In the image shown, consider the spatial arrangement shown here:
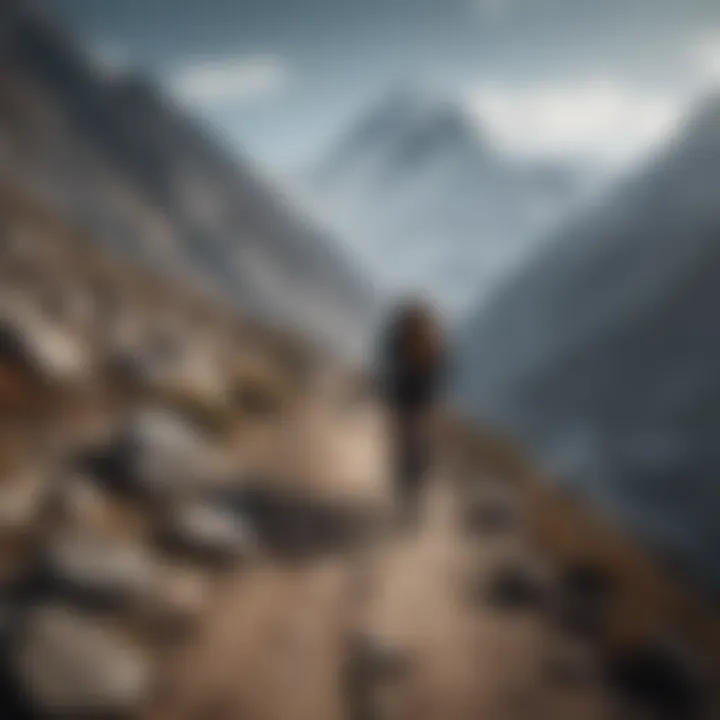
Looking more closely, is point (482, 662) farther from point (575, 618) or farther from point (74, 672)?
point (74, 672)

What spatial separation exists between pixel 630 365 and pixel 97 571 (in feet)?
457

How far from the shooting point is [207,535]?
9.83 meters

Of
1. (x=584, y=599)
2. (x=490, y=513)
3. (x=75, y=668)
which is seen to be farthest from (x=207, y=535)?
(x=490, y=513)

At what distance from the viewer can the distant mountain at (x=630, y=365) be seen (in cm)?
10125

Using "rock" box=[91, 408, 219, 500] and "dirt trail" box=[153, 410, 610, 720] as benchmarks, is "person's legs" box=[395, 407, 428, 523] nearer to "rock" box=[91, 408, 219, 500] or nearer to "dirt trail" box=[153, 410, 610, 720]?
"dirt trail" box=[153, 410, 610, 720]

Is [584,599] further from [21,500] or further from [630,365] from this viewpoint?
[630,365]

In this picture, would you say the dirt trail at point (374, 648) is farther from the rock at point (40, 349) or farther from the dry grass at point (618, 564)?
the rock at point (40, 349)

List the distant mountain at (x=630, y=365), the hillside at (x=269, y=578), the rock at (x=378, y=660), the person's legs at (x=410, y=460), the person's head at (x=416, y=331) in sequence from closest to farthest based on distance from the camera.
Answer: the hillside at (x=269, y=578)
the rock at (x=378, y=660)
the person's head at (x=416, y=331)
the person's legs at (x=410, y=460)
the distant mountain at (x=630, y=365)

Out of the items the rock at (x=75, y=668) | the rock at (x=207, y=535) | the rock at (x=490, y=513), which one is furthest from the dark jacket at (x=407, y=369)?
the rock at (x=75, y=668)

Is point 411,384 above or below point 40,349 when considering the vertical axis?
below

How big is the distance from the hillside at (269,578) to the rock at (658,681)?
0.03 meters

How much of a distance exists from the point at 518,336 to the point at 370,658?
569 feet

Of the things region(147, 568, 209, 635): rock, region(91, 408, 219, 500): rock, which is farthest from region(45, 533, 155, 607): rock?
region(91, 408, 219, 500): rock

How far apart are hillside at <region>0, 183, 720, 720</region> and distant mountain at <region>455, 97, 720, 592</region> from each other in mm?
67588
